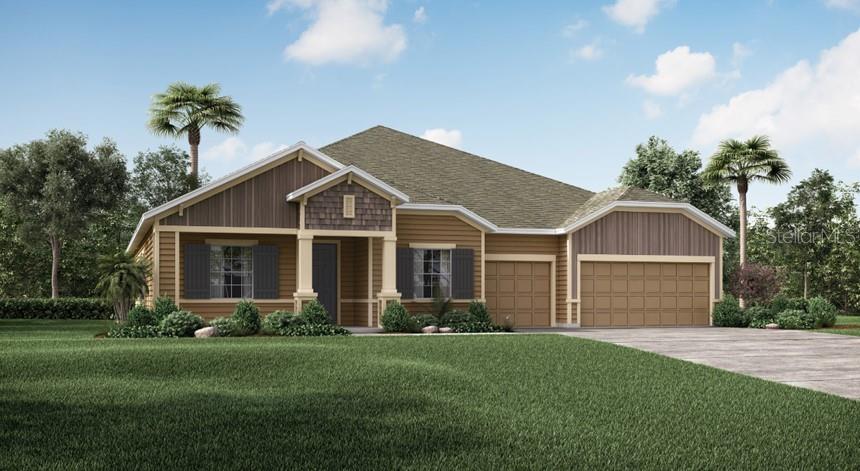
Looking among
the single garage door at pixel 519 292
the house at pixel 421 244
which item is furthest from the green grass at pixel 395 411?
the single garage door at pixel 519 292

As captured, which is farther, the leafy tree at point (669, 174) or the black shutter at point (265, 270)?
the leafy tree at point (669, 174)

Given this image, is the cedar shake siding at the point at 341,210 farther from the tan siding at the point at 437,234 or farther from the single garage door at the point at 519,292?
the single garage door at the point at 519,292

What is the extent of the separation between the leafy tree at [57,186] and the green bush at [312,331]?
24.3 metres

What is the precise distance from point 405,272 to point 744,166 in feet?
62.1

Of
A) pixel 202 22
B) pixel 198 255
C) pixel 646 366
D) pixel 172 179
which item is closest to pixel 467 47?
pixel 202 22

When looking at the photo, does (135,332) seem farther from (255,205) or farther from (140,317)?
(255,205)

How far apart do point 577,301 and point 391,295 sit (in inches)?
235

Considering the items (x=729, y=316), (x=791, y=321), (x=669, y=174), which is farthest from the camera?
(x=669, y=174)

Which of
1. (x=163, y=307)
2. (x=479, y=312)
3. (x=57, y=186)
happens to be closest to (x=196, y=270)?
(x=163, y=307)

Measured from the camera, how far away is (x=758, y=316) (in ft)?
84.5

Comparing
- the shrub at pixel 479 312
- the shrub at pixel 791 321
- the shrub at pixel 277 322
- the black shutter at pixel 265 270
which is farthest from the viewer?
the shrub at pixel 791 321

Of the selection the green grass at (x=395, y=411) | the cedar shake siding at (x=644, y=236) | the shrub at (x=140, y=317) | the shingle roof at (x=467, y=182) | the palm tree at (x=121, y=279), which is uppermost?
the shingle roof at (x=467, y=182)

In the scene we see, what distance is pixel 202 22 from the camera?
2395cm

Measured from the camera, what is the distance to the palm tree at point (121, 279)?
21031mm
